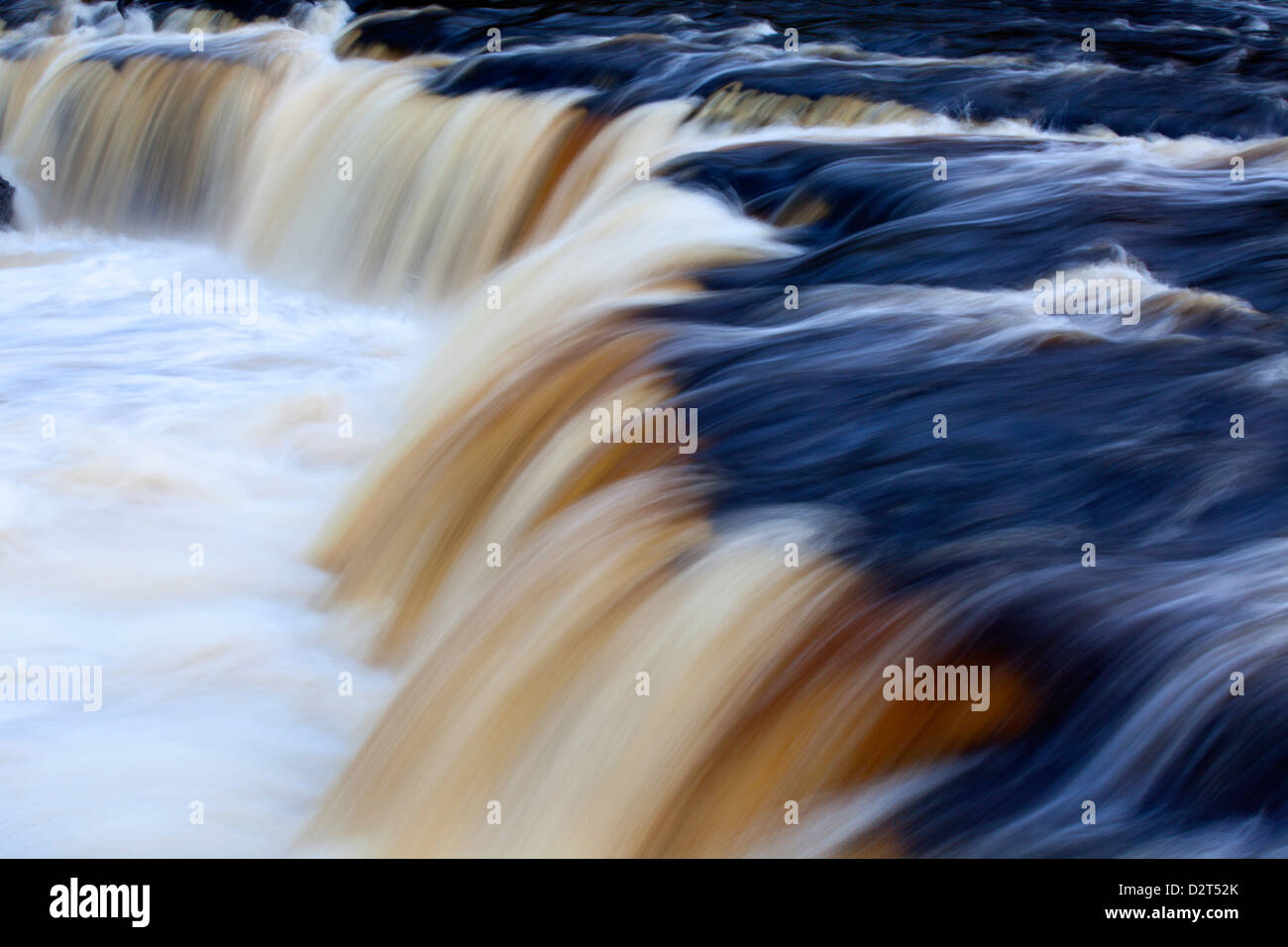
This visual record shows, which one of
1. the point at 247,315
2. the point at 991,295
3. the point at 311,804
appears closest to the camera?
the point at 311,804

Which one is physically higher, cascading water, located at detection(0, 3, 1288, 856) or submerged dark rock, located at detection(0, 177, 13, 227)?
submerged dark rock, located at detection(0, 177, 13, 227)

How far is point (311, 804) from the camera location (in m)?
3.86

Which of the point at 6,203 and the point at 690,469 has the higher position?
the point at 6,203

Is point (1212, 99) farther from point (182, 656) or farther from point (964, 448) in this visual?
point (182, 656)

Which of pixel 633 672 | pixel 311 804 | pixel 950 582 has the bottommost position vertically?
pixel 311 804

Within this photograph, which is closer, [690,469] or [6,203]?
[690,469]

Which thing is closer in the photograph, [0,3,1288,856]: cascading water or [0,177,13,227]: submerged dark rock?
[0,3,1288,856]: cascading water

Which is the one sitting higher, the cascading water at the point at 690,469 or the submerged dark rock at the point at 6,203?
the submerged dark rock at the point at 6,203

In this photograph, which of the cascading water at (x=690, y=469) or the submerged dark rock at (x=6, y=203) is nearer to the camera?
the cascading water at (x=690, y=469)
